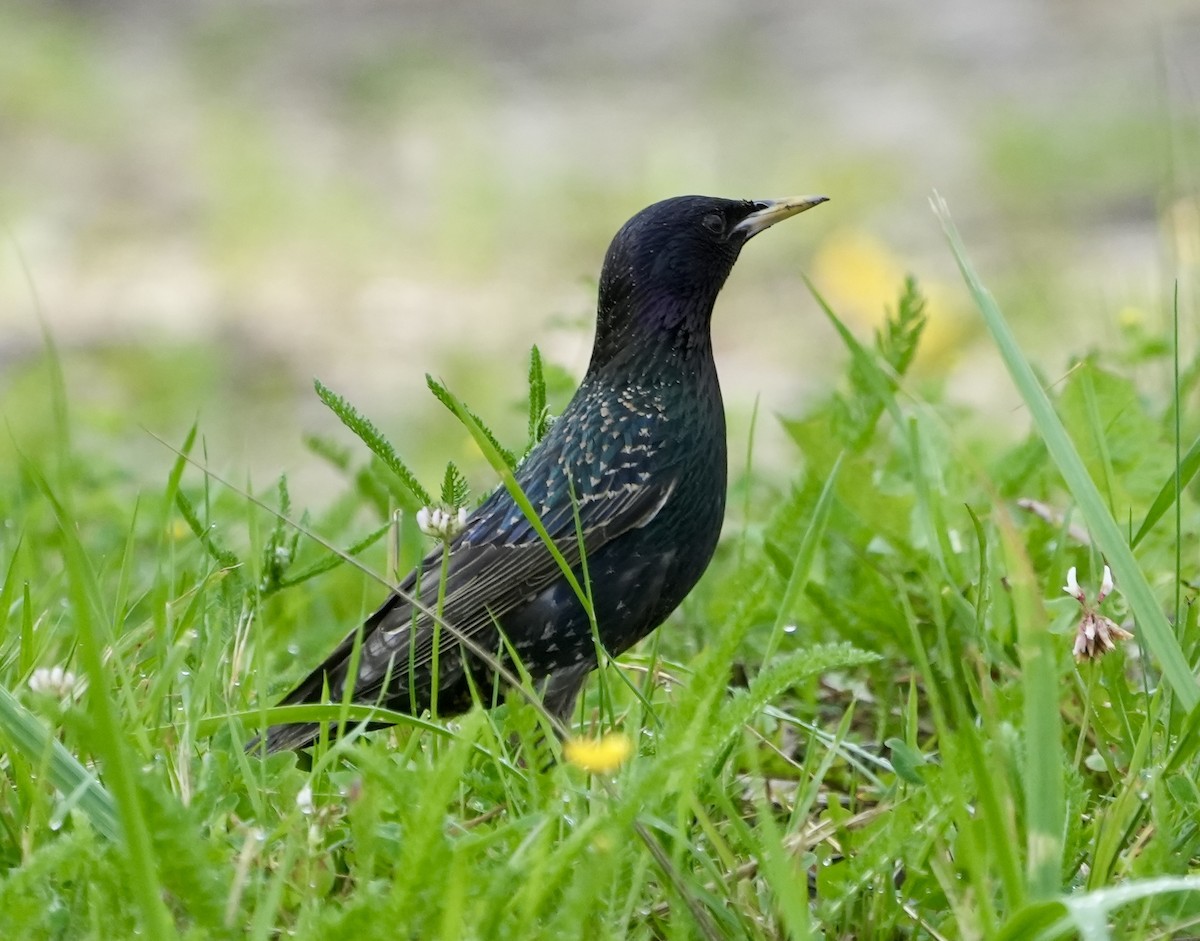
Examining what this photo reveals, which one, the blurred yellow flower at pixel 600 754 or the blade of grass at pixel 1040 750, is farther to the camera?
the blurred yellow flower at pixel 600 754

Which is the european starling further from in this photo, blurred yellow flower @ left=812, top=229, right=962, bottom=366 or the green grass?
blurred yellow flower @ left=812, top=229, right=962, bottom=366

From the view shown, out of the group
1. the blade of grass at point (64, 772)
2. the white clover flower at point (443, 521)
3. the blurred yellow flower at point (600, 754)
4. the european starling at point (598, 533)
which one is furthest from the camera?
the european starling at point (598, 533)

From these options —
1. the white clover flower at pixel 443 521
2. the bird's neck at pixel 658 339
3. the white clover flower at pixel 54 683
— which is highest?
the bird's neck at pixel 658 339

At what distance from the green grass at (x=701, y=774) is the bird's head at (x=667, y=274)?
377 millimetres

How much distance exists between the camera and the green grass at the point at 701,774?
6.26ft

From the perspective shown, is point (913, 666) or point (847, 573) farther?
point (847, 573)

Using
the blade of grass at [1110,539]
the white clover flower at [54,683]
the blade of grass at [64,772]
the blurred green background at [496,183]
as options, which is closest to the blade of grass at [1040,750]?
the blade of grass at [1110,539]

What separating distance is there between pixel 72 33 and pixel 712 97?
476 cm

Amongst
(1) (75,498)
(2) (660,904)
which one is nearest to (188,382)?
(1) (75,498)

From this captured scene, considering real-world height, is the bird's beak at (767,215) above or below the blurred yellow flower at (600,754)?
above

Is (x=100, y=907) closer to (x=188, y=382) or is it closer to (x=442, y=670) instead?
(x=442, y=670)

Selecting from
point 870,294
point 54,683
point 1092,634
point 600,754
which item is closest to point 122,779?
point 600,754

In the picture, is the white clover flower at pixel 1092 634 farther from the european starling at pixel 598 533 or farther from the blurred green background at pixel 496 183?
the blurred green background at pixel 496 183

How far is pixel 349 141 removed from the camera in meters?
10.9
